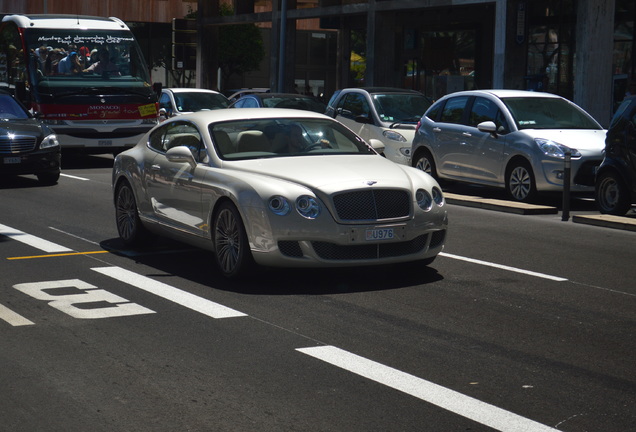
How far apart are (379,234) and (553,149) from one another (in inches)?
297

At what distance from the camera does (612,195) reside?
14.7 meters

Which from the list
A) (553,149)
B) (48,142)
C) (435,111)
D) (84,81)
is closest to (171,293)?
(553,149)

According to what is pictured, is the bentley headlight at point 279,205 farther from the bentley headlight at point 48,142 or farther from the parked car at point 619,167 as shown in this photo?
the bentley headlight at point 48,142

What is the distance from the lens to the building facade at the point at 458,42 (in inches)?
1058

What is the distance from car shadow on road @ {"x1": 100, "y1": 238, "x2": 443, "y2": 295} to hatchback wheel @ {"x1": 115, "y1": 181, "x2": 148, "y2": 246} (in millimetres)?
349

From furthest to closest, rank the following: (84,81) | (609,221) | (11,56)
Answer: (11,56), (84,81), (609,221)

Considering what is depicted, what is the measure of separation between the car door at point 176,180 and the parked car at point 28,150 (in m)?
7.69

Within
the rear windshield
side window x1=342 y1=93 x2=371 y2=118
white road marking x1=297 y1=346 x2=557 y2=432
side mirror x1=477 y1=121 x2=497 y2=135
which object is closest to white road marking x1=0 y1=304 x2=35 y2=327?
white road marking x1=297 y1=346 x2=557 y2=432

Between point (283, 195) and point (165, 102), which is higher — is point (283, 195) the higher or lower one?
the lower one

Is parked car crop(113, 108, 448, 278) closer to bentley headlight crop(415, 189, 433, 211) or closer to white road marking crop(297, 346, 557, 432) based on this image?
bentley headlight crop(415, 189, 433, 211)

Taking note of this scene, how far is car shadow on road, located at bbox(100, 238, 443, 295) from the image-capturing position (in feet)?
29.8

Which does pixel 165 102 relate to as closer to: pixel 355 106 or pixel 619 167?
pixel 355 106

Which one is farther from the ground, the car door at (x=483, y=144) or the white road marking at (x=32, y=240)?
the car door at (x=483, y=144)

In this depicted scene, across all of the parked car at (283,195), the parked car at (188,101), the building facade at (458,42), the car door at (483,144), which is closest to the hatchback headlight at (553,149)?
the car door at (483,144)
